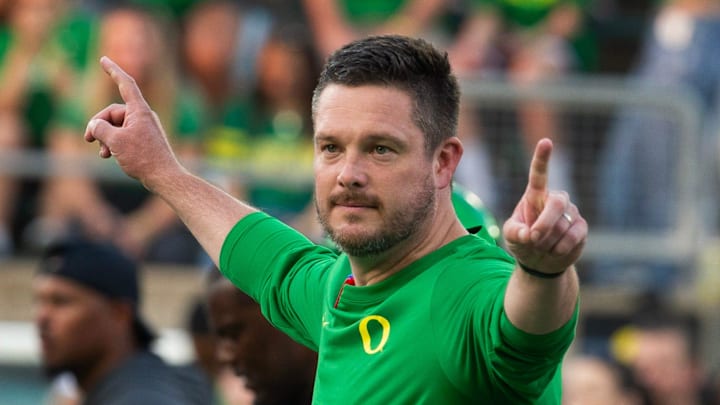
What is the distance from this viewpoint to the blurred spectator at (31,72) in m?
9.30

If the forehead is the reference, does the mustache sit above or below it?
below

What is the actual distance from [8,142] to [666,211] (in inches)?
161

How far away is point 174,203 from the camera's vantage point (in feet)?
12.2

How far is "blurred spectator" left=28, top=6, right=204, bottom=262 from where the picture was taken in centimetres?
899

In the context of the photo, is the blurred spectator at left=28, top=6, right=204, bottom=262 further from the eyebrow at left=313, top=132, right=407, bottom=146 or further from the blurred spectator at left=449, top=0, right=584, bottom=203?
the eyebrow at left=313, top=132, right=407, bottom=146

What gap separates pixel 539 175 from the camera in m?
2.62

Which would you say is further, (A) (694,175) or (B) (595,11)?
(B) (595,11)

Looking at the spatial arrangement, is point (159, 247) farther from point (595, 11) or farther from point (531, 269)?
point (531, 269)

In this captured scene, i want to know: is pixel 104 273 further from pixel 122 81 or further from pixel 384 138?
pixel 384 138

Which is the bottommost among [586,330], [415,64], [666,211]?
[586,330]

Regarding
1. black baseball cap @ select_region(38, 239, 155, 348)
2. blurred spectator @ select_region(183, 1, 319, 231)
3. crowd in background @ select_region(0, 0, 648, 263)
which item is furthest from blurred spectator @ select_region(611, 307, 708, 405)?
black baseball cap @ select_region(38, 239, 155, 348)

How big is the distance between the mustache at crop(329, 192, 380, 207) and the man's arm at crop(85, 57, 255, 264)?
680 millimetres

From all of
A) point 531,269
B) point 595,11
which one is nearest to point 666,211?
point 595,11

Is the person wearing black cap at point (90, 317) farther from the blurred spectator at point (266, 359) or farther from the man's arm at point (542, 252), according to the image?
the man's arm at point (542, 252)
